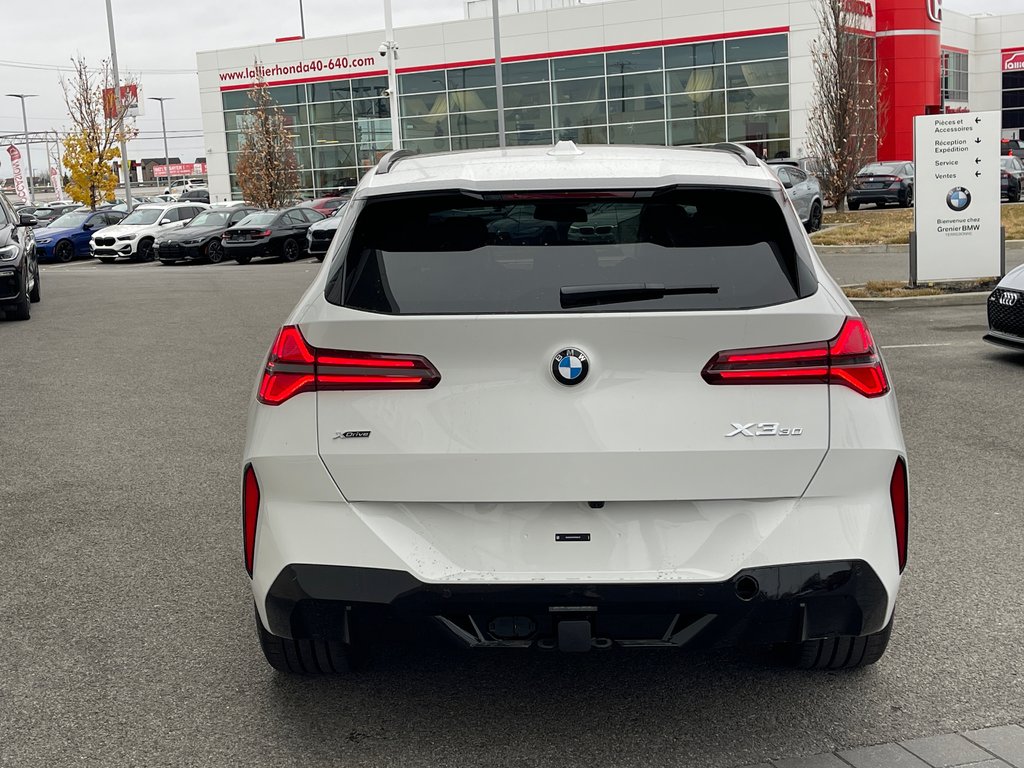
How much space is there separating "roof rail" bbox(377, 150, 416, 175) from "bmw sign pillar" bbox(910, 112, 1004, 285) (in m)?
12.5

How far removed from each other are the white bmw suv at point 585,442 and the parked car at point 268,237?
27.8m

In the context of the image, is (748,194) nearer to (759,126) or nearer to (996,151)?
(996,151)

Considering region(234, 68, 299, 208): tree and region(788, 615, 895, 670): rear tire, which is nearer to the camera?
region(788, 615, 895, 670): rear tire

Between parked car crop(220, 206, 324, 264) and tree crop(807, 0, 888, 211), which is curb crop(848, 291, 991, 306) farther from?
tree crop(807, 0, 888, 211)

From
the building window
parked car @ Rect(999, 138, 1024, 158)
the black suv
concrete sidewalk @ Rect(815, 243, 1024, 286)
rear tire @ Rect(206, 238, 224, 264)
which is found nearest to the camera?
the black suv

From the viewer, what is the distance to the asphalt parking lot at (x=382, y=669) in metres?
3.61

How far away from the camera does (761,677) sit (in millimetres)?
4062

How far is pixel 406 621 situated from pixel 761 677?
57.1 inches

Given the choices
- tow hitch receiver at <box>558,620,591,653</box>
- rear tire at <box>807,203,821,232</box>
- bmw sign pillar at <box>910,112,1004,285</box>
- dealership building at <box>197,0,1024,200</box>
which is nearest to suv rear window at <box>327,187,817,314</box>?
tow hitch receiver at <box>558,620,591,653</box>

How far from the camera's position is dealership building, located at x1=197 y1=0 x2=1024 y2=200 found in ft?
161

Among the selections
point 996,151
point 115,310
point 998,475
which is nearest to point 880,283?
point 996,151

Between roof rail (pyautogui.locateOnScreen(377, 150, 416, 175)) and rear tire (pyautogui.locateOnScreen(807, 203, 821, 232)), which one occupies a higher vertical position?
roof rail (pyautogui.locateOnScreen(377, 150, 416, 175))

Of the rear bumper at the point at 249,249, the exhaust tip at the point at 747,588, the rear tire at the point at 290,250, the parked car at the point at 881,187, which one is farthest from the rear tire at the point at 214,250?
the exhaust tip at the point at 747,588

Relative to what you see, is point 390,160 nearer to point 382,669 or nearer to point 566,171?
point 566,171
